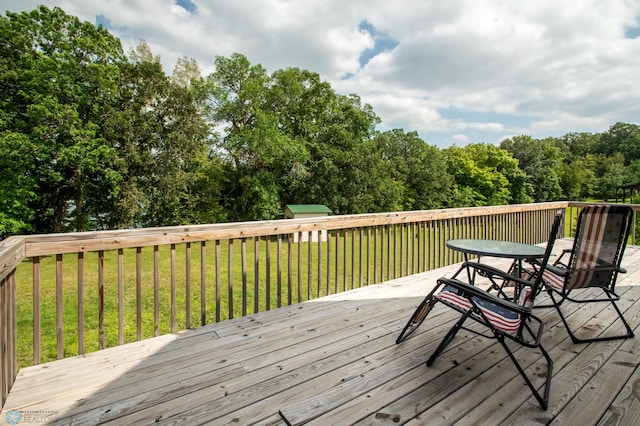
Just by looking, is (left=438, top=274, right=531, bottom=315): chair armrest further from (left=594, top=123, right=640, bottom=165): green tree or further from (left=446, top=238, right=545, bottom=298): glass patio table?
(left=594, top=123, right=640, bottom=165): green tree

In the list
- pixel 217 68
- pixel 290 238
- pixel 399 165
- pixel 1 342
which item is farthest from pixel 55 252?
pixel 399 165

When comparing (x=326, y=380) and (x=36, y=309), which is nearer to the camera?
(x=326, y=380)

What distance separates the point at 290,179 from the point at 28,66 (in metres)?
13.1

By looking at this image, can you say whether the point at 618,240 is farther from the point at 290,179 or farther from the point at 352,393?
the point at 290,179

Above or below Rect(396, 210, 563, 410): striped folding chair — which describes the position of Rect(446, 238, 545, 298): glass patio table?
above

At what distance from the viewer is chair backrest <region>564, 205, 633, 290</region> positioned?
7.72 feet

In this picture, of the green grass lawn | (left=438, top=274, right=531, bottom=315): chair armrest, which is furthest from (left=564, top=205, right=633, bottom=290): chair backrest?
the green grass lawn

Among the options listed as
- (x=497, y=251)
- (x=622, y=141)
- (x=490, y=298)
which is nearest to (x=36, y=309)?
(x=490, y=298)

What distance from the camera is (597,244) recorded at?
2379 mm

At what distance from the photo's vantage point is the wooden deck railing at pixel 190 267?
2.04m

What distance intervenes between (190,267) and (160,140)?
635 inches

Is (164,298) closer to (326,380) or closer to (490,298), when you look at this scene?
(326,380)

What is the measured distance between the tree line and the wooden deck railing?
6063 mm

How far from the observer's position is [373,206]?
69.2 ft
